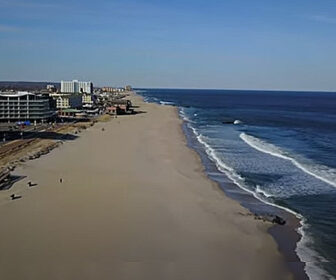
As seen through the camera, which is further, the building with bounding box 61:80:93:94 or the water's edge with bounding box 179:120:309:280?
the building with bounding box 61:80:93:94

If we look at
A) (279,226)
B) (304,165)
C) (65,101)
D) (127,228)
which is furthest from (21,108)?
(279,226)

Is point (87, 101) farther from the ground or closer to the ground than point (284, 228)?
farther from the ground

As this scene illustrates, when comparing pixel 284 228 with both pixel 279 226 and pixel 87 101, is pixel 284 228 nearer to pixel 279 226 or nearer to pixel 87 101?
pixel 279 226

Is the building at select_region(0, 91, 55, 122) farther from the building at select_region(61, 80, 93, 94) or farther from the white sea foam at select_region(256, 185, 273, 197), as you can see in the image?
the building at select_region(61, 80, 93, 94)

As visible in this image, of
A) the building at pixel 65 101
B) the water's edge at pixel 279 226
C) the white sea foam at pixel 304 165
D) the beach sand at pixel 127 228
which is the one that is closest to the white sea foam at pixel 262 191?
the water's edge at pixel 279 226

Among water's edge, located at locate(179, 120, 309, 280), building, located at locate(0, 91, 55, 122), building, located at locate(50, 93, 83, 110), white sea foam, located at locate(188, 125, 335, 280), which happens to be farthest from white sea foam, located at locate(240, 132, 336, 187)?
building, located at locate(50, 93, 83, 110)

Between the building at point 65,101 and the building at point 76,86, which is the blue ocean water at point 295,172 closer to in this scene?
the building at point 65,101
